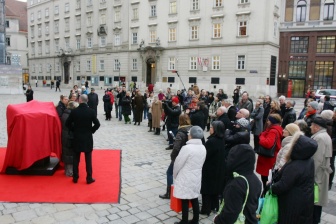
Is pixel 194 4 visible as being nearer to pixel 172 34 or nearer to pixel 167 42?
pixel 172 34

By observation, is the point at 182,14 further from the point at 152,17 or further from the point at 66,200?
the point at 66,200

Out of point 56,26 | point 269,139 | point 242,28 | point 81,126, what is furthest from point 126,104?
point 56,26

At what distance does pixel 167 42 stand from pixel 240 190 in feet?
126

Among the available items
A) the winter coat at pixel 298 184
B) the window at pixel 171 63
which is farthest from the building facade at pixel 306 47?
the winter coat at pixel 298 184

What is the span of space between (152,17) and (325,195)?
130 ft

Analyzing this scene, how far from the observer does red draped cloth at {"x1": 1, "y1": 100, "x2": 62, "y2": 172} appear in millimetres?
7109

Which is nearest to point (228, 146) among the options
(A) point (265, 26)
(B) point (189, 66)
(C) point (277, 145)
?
(C) point (277, 145)

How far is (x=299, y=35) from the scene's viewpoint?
37.5m

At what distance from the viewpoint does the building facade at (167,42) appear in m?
34.2

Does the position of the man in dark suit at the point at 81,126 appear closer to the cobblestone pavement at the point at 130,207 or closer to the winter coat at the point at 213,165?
the cobblestone pavement at the point at 130,207

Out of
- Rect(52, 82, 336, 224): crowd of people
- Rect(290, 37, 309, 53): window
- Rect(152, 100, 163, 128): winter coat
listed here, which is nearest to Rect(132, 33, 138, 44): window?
Rect(290, 37, 309, 53): window

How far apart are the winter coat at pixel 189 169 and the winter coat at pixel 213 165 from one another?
354 mm

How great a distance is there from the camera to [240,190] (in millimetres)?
3535

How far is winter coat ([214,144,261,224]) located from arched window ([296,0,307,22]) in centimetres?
3883
